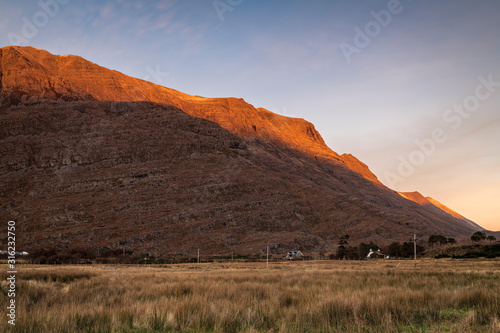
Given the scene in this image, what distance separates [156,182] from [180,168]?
1112 cm

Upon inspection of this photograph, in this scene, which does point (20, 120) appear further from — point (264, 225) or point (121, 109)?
point (264, 225)

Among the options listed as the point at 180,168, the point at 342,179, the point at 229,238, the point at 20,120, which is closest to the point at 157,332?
the point at 229,238

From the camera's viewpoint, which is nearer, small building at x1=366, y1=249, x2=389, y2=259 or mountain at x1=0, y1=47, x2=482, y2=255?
small building at x1=366, y1=249, x2=389, y2=259

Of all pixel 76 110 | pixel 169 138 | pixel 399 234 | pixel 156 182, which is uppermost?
pixel 76 110

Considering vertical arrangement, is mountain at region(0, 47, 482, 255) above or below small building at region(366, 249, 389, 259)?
above

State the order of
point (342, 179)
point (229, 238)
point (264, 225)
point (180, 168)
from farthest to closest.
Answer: point (342, 179) < point (180, 168) < point (264, 225) < point (229, 238)

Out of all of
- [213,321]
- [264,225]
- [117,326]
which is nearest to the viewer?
[117,326]

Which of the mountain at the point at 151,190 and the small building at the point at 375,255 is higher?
the mountain at the point at 151,190

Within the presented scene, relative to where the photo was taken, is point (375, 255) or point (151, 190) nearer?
point (375, 255)

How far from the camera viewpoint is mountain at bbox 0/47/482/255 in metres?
90.3

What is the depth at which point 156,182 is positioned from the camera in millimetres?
108875

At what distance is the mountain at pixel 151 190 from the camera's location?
296 feet

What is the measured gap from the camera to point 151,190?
105 meters

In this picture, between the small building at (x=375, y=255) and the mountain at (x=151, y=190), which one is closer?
the small building at (x=375, y=255)
